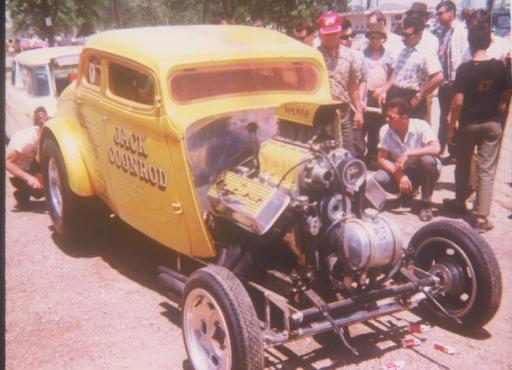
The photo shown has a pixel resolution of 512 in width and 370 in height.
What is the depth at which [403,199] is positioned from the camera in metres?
6.25

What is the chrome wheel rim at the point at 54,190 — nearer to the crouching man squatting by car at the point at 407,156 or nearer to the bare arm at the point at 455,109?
the crouching man squatting by car at the point at 407,156

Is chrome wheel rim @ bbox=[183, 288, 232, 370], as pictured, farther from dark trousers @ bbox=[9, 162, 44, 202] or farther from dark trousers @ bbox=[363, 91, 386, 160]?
dark trousers @ bbox=[363, 91, 386, 160]

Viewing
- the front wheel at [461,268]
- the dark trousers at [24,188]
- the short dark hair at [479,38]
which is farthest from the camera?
the dark trousers at [24,188]

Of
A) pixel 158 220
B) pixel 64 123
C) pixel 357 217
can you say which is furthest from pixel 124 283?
pixel 357 217

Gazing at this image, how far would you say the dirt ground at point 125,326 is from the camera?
355 centimetres

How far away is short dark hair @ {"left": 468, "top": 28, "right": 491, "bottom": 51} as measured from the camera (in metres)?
5.40

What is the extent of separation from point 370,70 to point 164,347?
204 inches

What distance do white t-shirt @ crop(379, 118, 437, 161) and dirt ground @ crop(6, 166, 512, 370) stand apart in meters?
1.15

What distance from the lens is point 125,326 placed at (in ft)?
13.2

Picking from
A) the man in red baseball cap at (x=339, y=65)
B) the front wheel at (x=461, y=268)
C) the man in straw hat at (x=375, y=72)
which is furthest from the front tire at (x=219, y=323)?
the man in straw hat at (x=375, y=72)

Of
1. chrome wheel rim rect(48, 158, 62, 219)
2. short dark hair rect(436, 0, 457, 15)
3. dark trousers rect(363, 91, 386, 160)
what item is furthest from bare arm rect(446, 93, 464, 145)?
chrome wheel rim rect(48, 158, 62, 219)

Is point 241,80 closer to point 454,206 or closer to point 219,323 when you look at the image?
point 219,323

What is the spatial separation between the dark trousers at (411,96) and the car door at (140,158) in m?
3.59

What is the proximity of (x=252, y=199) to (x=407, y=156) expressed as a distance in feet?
9.74
